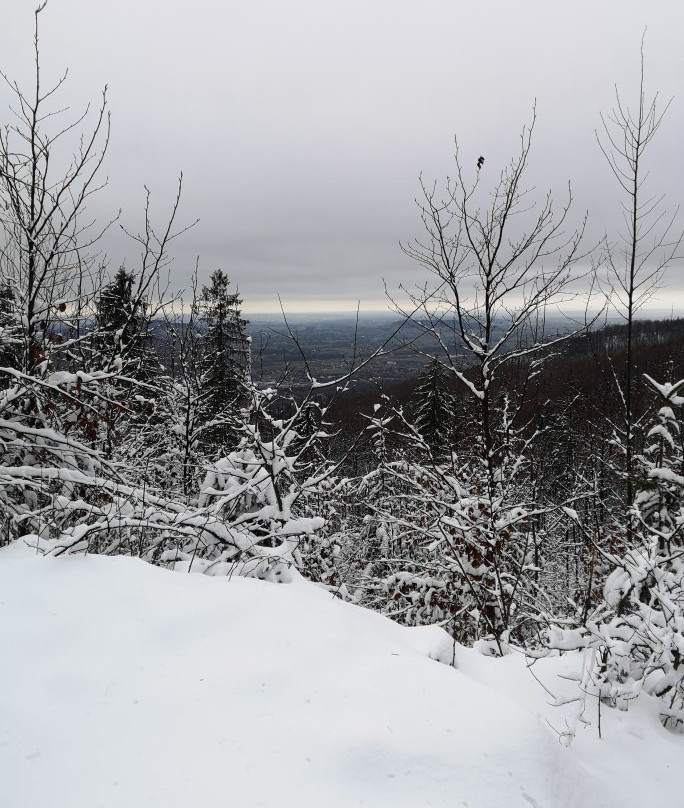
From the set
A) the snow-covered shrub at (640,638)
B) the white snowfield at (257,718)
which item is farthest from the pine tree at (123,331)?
the snow-covered shrub at (640,638)

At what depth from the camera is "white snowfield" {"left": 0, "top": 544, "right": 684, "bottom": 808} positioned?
1.43 meters

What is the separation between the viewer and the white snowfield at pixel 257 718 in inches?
56.2

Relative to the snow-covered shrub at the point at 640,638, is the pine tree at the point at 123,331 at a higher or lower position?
higher

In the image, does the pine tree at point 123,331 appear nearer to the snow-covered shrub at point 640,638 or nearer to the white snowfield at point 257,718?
the white snowfield at point 257,718

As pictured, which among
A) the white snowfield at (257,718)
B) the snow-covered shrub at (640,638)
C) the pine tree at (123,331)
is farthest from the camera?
the pine tree at (123,331)

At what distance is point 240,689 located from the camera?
6.05 ft

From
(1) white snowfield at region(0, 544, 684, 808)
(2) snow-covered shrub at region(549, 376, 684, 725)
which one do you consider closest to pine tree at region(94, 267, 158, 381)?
(1) white snowfield at region(0, 544, 684, 808)

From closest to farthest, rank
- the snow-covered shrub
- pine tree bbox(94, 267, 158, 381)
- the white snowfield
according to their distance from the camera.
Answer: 1. the white snowfield
2. the snow-covered shrub
3. pine tree bbox(94, 267, 158, 381)

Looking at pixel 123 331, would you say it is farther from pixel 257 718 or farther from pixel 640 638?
pixel 640 638

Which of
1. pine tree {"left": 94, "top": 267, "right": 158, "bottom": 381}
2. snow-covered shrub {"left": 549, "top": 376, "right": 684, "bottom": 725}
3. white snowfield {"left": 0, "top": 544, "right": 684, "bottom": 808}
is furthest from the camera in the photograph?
pine tree {"left": 94, "top": 267, "right": 158, "bottom": 381}

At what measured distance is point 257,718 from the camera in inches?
67.1

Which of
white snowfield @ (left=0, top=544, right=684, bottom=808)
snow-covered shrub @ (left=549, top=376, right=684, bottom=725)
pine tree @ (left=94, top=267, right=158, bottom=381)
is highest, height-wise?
pine tree @ (left=94, top=267, right=158, bottom=381)

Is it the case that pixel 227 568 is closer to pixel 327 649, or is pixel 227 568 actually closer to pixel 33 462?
pixel 327 649

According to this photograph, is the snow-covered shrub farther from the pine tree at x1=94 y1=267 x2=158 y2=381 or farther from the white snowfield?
the pine tree at x1=94 y1=267 x2=158 y2=381
